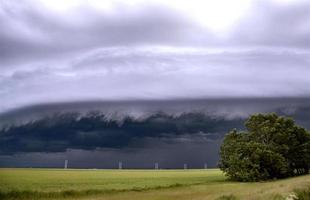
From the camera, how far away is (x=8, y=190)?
5806 cm

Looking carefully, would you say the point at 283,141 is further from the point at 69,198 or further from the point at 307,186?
the point at 69,198

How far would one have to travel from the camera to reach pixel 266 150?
9581 cm

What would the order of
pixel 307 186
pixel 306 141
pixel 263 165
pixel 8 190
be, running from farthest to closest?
pixel 306 141
pixel 263 165
pixel 8 190
pixel 307 186

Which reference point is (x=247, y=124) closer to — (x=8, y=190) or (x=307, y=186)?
(x=307, y=186)

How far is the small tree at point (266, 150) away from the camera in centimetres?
9531

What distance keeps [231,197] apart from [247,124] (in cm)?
6617

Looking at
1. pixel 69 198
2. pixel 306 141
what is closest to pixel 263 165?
pixel 306 141

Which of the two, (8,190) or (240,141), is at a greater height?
(240,141)

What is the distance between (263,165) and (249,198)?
58560mm

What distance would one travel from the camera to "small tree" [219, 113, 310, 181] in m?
95.3

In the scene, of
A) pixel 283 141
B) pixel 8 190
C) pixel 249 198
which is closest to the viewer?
pixel 249 198

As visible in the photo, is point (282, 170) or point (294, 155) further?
point (294, 155)

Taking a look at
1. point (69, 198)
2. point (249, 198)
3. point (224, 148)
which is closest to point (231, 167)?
point (224, 148)

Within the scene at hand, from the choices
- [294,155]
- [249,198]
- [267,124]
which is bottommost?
[249,198]
